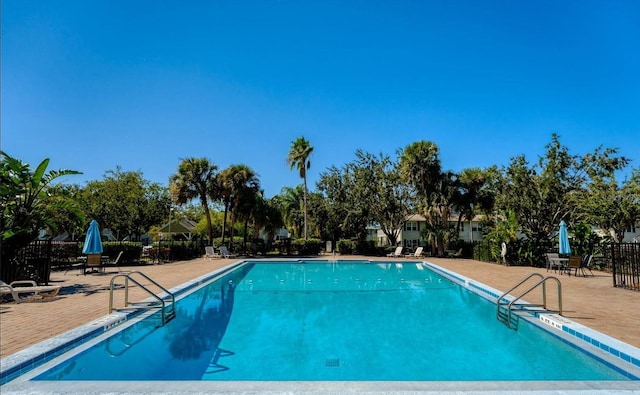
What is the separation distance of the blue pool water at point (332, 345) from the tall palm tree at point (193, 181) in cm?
1769

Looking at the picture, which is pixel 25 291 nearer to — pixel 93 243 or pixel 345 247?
pixel 93 243

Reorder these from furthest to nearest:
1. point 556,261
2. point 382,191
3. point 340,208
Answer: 1. point 340,208
2. point 382,191
3. point 556,261

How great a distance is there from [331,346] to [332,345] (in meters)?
0.07

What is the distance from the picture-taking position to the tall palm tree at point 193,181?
28.5m

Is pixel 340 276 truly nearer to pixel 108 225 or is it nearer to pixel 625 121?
pixel 625 121

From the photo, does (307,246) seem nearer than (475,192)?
No

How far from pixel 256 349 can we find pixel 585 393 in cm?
478

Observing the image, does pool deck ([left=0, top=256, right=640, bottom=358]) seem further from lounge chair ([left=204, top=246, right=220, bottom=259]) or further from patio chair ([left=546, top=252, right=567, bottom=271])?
lounge chair ([left=204, top=246, right=220, bottom=259])

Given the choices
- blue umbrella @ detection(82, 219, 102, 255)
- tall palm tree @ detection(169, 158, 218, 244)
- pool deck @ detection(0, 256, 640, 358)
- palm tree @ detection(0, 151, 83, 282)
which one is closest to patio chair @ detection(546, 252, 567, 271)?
pool deck @ detection(0, 256, 640, 358)

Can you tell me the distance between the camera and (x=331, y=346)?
7.17 m

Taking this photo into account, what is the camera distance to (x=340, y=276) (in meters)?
18.4

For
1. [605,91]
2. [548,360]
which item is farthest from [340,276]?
[605,91]

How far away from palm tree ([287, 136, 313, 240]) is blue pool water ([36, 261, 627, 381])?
23.5 metres

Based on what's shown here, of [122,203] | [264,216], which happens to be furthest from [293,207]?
[122,203]
